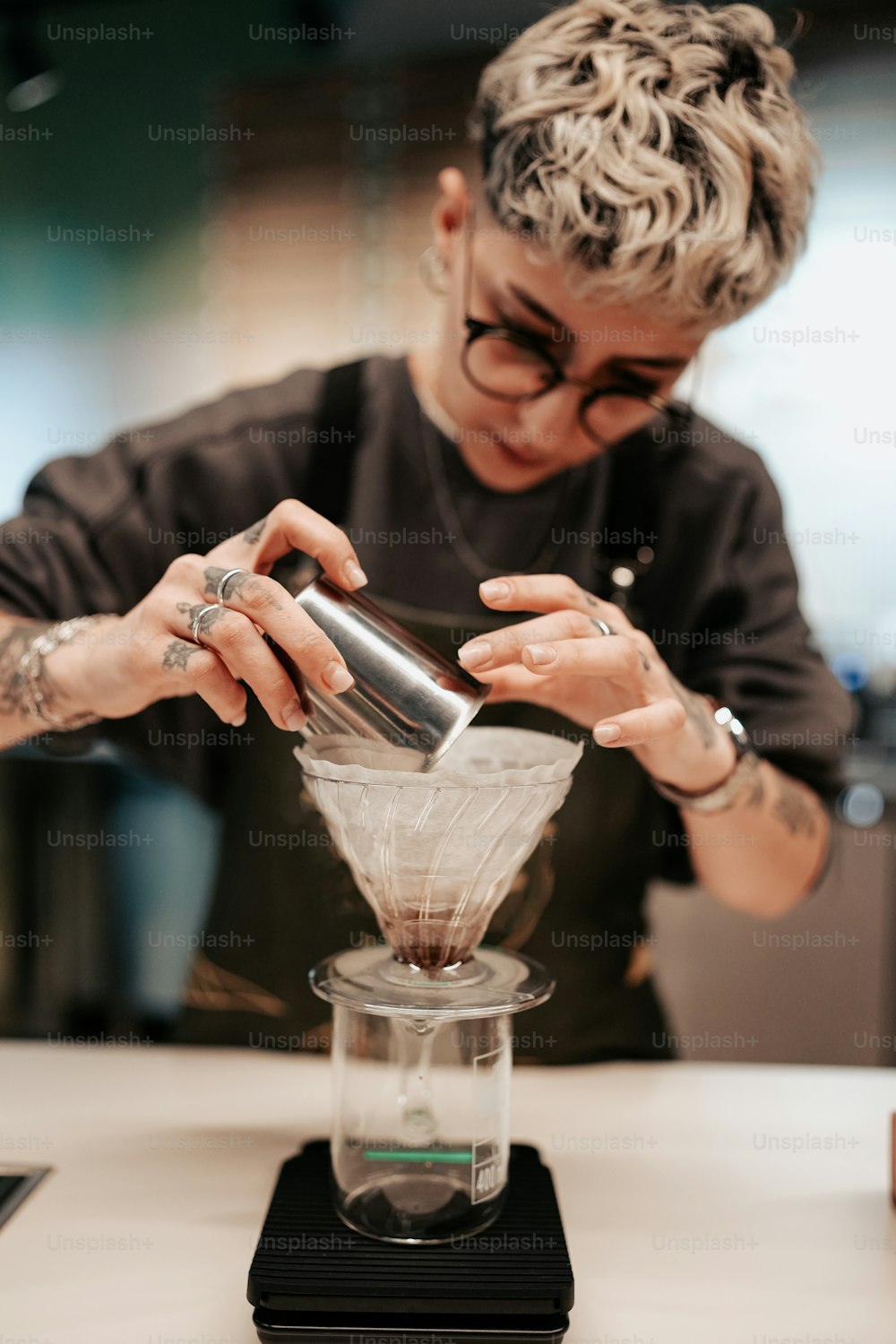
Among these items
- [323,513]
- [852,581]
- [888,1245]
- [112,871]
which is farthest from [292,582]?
[888,1245]

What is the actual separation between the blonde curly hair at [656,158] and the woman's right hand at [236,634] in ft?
1.81

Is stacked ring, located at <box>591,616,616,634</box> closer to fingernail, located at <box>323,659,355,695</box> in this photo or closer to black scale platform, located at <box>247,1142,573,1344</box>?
fingernail, located at <box>323,659,355,695</box>

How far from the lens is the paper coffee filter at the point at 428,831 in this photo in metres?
1.03

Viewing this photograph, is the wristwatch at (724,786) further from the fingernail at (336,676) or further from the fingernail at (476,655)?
the fingernail at (336,676)

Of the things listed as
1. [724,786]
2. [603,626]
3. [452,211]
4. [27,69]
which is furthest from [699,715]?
[27,69]

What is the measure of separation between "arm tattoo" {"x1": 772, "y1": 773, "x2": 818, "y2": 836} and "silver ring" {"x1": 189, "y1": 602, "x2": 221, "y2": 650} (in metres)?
1.01

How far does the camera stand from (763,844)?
5.93ft

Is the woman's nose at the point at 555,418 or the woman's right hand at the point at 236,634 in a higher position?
the woman's nose at the point at 555,418

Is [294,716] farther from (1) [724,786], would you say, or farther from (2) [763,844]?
(2) [763,844]

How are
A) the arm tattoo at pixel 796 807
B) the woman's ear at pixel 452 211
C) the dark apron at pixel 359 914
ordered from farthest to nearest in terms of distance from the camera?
the dark apron at pixel 359 914 < the arm tattoo at pixel 796 807 < the woman's ear at pixel 452 211

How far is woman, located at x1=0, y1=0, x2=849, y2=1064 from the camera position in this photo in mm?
1418

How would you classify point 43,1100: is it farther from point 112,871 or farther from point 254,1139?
point 112,871

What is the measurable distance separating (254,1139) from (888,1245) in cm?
77

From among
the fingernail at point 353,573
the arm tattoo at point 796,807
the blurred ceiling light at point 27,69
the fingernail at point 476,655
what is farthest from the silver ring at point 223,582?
the blurred ceiling light at point 27,69
